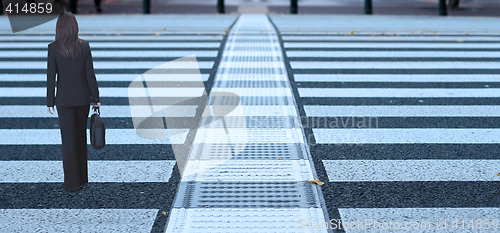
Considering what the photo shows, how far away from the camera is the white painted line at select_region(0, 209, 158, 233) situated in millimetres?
4086

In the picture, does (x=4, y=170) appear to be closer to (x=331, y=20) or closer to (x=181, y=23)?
(x=181, y=23)

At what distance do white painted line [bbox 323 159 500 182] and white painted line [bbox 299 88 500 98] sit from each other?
2940mm

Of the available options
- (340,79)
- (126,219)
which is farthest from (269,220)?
(340,79)

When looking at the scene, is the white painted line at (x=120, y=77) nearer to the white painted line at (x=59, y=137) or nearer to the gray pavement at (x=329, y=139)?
the gray pavement at (x=329, y=139)

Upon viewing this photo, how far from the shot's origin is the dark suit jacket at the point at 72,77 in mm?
4414

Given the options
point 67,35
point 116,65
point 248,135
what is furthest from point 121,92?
point 67,35

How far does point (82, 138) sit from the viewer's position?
4.73 meters

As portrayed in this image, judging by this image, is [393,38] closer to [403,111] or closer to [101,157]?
[403,111]

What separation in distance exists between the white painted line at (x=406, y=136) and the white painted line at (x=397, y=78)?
9.17 ft

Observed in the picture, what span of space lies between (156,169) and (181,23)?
12.4 metres

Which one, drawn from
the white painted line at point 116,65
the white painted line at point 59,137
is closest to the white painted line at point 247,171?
the white painted line at point 59,137

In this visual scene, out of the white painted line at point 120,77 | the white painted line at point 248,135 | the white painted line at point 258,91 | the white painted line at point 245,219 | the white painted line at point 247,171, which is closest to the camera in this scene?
the white painted line at point 245,219

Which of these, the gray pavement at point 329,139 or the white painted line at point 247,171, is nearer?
the gray pavement at point 329,139

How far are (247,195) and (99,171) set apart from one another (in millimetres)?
1375
